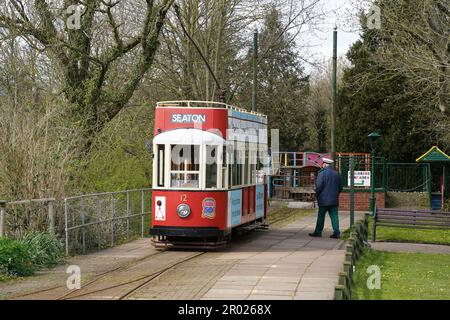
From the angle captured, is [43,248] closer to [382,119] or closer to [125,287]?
[125,287]

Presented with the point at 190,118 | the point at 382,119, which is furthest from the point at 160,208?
the point at 382,119

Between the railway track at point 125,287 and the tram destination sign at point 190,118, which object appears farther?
the tram destination sign at point 190,118

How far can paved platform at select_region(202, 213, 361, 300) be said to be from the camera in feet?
41.3

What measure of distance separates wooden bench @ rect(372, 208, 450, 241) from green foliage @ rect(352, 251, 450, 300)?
2467 millimetres

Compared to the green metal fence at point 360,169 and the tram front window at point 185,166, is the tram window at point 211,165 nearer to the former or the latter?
the tram front window at point 185,166

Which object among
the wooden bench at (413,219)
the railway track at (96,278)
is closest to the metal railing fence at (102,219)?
the railway track at (96,278)

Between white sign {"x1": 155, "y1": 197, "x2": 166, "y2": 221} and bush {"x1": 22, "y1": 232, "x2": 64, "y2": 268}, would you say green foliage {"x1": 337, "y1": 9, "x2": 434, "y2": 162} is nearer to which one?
white sign {"x1": 155, "y1": 197, "x2": 166, "y2": 221}

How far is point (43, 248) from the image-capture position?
54.7ft

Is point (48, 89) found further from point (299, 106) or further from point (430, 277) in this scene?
point (299, 106)

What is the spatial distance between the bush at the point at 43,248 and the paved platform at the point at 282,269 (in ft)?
10.8

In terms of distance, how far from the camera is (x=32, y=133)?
60.3ft

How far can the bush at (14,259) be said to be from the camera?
14883 millimetres

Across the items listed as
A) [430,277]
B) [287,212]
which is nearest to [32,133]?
[430,277]

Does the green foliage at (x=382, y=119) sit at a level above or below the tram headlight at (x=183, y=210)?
above
